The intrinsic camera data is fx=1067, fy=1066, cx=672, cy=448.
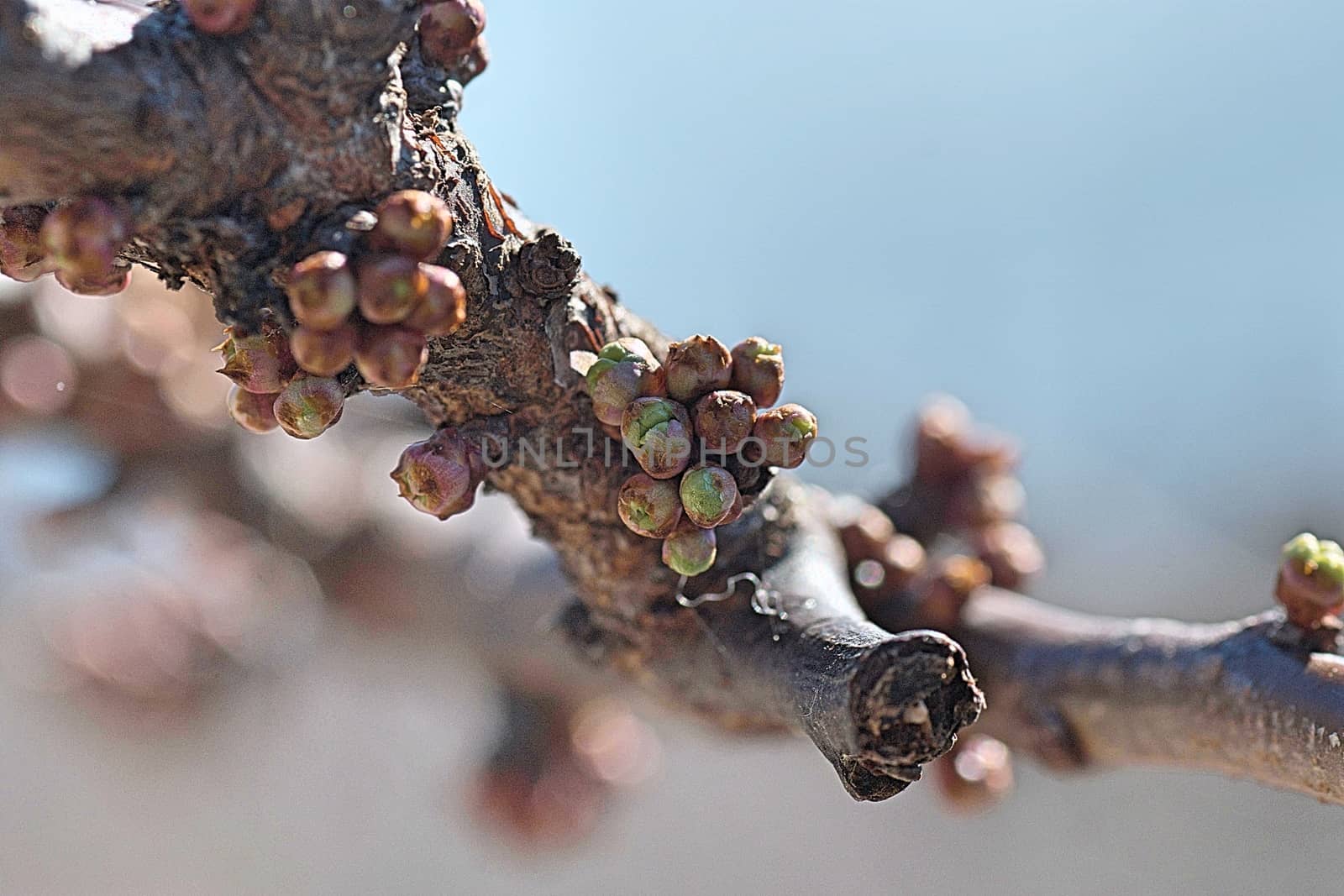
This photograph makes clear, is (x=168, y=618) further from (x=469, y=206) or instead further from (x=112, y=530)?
(x=469, y=206)

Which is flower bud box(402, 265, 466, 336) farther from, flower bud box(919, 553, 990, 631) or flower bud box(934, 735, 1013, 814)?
flower bud box(934, 735, 1013, 814)

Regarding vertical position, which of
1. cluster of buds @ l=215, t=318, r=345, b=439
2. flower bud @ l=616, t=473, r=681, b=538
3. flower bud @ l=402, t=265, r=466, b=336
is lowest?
flower bud @ l=616, t=473, r=681, b=538

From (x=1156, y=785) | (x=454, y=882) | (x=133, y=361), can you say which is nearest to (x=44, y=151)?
(x=133, y=361)

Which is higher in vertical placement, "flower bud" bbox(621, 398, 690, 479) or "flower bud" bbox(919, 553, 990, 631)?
"flower bud" bbox(621, 398, 690, 479)

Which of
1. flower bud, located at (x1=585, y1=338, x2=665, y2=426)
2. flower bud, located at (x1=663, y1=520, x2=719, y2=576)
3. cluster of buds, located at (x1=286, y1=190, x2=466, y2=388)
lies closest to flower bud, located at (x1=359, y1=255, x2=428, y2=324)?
cluster of buds, located at (x1=286, y1=190, x2=466, y2=388)

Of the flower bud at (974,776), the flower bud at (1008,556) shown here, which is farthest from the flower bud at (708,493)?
the flower bud at (1008,556)

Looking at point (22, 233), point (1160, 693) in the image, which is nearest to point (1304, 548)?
point (1160, 693)
